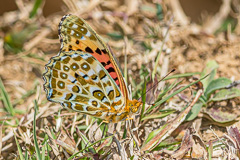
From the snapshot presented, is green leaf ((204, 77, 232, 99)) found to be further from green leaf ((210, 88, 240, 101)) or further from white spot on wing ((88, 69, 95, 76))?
white spot on wing ((88, 69, 95, 76))

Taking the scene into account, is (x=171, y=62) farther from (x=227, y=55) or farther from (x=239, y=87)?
(x=239, y=87)

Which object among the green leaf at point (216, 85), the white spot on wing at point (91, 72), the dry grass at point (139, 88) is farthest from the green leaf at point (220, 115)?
the white spot on wing at point (91, 72)

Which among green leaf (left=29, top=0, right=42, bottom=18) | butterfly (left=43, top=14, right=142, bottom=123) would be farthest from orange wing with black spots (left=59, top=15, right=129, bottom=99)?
green leaf (left=29, top=0, right=42, bottom=18)

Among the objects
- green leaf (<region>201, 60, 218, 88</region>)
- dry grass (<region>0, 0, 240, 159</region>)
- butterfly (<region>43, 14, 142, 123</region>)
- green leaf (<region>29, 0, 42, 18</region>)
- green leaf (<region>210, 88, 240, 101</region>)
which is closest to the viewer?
dry grass (<region>0, 0, 240, 159</region>)

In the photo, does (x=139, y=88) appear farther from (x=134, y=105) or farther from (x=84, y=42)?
(x=84, y=42)

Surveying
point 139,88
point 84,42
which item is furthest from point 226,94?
point 84,42

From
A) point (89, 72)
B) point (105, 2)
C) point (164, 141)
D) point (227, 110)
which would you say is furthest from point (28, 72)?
point (227, 110)
